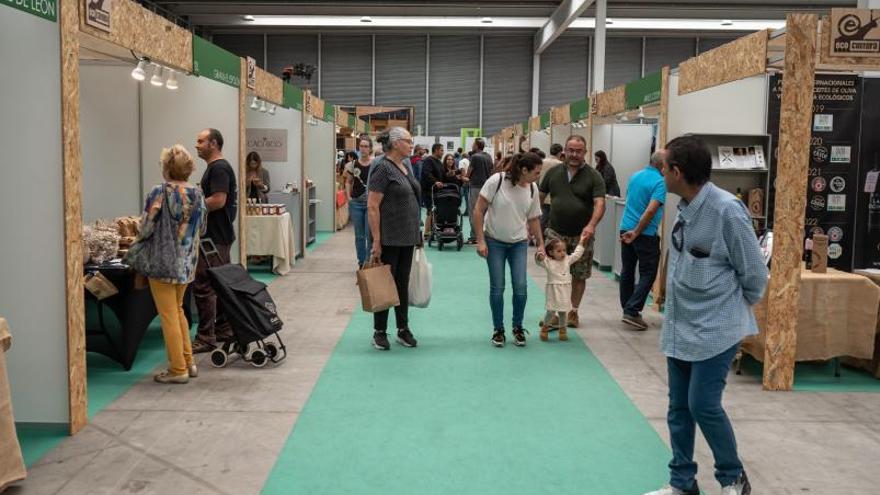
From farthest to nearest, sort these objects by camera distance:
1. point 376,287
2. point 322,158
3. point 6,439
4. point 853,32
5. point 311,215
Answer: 1. point 322,158
2. point 311,215
3. point 376,287
4. point 853,32
5. point 6,439

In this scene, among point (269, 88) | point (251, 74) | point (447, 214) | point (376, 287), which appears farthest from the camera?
point (447, 214)

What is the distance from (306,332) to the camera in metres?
6.53

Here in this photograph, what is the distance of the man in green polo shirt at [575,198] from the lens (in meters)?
6.39

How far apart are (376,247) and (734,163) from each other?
10.8 feet

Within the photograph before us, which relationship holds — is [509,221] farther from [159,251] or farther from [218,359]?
[159,251]

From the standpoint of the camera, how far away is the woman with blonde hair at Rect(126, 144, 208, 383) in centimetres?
472

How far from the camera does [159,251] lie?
4707mm

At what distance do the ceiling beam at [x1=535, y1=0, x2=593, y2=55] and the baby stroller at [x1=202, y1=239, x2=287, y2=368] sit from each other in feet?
48.8

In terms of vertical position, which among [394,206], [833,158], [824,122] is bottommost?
[394,206]

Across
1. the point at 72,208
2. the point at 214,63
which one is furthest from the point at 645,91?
the point at 72,208

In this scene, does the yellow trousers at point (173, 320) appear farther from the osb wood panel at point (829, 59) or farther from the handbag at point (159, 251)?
the osb wood panel at point (829, 59)

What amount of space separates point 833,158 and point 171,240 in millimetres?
5841

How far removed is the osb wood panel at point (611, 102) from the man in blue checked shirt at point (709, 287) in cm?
670

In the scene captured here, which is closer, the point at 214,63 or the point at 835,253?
the point at 214,63
